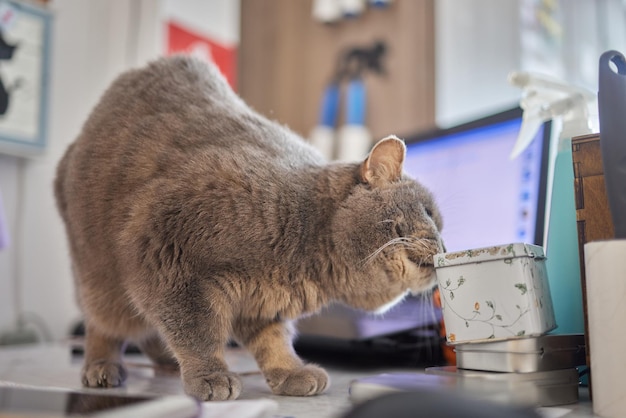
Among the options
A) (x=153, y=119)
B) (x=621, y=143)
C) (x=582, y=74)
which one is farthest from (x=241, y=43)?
(x=621, y=143)

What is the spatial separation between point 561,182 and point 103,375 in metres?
0.78

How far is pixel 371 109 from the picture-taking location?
207 cm

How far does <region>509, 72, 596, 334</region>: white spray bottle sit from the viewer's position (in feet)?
2.93

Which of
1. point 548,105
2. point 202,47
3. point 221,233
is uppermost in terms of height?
point 202,47

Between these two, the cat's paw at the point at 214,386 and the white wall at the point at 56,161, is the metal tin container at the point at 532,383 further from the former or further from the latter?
the white wall at the point at 56,161

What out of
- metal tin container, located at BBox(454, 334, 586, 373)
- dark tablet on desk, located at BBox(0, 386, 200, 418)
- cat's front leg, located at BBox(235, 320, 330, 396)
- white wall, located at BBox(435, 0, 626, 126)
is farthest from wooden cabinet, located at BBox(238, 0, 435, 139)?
dark tablet on desk, located at BBox(0, 386, 200, 418)

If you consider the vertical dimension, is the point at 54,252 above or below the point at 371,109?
below

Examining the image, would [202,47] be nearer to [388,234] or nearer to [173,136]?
[173,136]

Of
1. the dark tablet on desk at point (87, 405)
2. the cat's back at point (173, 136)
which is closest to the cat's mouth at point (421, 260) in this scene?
the cat's back at point (173, 136)

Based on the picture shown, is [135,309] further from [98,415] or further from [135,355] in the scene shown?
[135,355]

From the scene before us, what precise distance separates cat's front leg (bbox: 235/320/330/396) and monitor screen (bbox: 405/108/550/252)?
33cm

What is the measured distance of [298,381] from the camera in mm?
866

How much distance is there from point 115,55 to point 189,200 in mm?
1539

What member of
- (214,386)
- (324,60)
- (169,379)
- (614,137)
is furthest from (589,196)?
(324,60)
